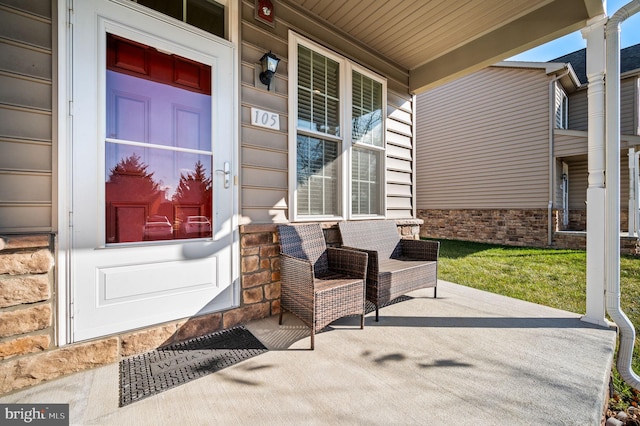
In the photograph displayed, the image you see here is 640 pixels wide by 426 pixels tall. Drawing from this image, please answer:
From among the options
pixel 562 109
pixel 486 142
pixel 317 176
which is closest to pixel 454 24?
pixel 317 176

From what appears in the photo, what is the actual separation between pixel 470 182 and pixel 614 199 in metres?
6.86

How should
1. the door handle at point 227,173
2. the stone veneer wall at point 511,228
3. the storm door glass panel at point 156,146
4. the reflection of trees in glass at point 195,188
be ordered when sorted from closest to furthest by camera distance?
the storm door glass panel at point 156,146 → the reflection of trees in glass at point 195,188 → the door handle at point 227,173 → the stone veneer wall at point 511,228

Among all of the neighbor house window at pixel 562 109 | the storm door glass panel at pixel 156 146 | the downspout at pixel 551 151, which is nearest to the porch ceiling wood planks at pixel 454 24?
the storm door glass panel at pixel 156 146

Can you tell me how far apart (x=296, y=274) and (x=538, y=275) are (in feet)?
14.3

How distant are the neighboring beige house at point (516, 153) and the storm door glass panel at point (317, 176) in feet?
23.0

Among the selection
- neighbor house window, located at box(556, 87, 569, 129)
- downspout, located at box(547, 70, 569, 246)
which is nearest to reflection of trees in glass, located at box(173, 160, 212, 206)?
downspout, located at box(547, 70, 569, 246)

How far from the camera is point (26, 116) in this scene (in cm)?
171

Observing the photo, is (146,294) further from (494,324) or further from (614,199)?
(614,199)

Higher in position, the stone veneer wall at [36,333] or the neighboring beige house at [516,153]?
the neighboring beige house at [516,153]

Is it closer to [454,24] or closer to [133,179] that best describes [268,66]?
[133,179]

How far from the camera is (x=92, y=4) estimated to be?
189 centimetres

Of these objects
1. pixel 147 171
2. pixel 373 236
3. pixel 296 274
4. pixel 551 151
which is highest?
pixel 551 151

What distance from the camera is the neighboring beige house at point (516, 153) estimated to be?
7.54 metres

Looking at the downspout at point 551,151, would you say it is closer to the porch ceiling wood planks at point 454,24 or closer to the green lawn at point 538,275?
the green lawn at point 538,275
